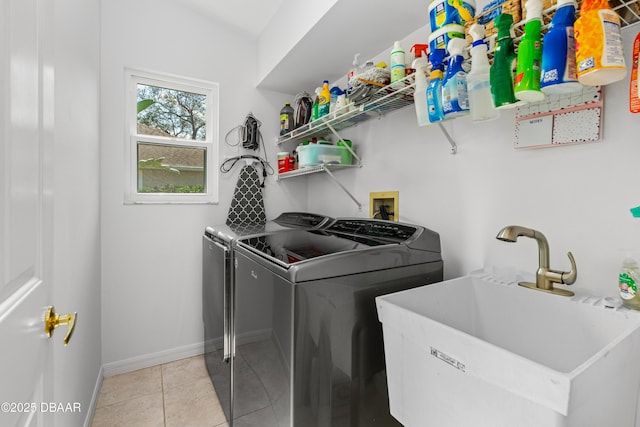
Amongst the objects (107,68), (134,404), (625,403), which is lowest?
(134,404)

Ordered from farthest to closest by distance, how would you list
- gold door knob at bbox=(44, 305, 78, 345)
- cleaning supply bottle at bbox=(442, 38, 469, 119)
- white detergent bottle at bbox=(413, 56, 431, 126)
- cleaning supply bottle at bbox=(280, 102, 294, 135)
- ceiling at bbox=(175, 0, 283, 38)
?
1. cleaning supply bottle at bbox=(280, 102, 294, 135)
2. ceiling at bbox=(175, 0, 283, 38)
3. white detergent bottle at bbox=(413, 56, 431, 126)
4. cleaning supply bottle at bbox=(442, 38, 469, 119)
5. gold door knob at bbox=(44, 305, 78, 345)

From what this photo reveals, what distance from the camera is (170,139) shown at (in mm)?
2492

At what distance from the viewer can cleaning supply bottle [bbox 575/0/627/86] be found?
2.45 ft

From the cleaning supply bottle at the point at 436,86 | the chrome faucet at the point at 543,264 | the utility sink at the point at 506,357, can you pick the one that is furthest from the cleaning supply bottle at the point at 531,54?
the utility sink at the point at 506,357

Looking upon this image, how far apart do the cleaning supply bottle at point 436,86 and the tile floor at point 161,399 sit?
6.68 ft

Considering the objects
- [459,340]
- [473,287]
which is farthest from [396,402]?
[473,287]

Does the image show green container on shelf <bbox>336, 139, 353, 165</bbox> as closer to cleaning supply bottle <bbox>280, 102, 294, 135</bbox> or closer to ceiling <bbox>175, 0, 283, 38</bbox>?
cleaning supply bottle <bbox>280, 102, 294, 135</bbox>

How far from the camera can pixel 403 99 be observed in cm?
161

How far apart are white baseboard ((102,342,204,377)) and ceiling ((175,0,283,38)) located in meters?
2.70

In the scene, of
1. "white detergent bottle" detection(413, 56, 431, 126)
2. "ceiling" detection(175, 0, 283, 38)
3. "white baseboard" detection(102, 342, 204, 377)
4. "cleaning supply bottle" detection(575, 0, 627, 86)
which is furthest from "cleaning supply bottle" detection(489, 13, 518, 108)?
"white baseboard" detection(102, 342, 204, 377)

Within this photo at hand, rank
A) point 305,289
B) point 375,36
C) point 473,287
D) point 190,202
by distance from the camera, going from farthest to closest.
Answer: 1. point 190,202
2. point 375,36
3. point 473,287
4. point 305,289

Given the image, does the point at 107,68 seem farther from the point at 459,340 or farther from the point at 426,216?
the point at 459,340

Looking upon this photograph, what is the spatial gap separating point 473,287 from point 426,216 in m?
0.51

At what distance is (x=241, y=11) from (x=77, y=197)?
1.83 metres
